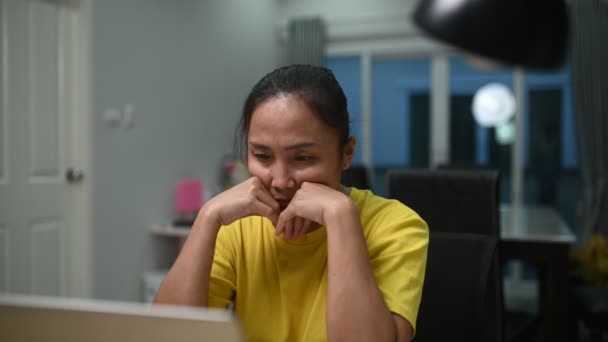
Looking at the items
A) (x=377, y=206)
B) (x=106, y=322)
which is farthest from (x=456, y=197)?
(x=106, y=322)

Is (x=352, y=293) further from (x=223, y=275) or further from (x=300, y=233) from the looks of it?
(x=223, y=275)

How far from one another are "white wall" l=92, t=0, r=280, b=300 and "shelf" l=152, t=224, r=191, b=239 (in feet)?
0.16

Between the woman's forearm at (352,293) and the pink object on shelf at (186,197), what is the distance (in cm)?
336

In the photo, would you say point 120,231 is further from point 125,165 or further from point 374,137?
point 374,137

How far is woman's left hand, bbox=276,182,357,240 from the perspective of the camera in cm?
88

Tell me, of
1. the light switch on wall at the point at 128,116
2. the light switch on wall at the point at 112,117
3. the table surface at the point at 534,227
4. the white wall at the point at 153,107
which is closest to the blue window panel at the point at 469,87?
the table surface at the point at 534,227

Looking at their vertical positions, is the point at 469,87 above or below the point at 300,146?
above

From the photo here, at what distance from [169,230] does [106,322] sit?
3466 millimetres

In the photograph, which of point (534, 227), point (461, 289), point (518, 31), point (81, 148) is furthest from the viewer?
point (81, 148)

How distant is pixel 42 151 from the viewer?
322 cm

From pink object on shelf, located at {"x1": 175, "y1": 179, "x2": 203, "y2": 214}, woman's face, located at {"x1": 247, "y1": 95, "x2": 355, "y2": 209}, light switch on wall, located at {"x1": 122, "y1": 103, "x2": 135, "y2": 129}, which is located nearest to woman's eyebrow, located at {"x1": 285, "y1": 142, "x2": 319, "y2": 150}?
woman's face, located at {"x1": 247, "y1": 95, "x2": 355, "y2": 209}

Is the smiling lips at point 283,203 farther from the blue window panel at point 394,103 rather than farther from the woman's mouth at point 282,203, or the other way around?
the blue window panel at point 394,103

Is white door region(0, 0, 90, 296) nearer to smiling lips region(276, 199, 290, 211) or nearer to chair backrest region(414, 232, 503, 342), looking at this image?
chair backrest region(414, 232, 503, 342)

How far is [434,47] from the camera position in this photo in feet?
17.1
